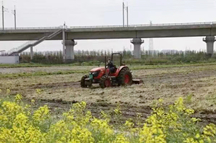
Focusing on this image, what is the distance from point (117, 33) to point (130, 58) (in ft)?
15.3

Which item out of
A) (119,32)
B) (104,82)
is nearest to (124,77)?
(104,82)

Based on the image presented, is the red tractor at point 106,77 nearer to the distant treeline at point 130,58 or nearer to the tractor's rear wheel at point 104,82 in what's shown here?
the tractor's rear wheel at point 104,82

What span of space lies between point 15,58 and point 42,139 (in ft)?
201

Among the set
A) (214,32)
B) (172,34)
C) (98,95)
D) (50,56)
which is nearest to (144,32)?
(172,34)

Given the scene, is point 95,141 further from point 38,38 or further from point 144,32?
point 38,38

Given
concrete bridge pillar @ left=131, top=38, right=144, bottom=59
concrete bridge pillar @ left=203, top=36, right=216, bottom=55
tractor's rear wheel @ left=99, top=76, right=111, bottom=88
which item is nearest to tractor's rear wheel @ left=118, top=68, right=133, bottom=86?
tractor's rear wheel @ left=99, top=76, right=111, bottom=88

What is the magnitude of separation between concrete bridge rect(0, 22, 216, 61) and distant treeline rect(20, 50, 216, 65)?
2.06 m

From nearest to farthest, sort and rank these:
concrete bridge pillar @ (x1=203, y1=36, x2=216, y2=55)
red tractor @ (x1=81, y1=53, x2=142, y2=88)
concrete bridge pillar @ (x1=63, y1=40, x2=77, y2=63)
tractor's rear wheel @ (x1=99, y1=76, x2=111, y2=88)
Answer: tractor's rear wheel @ (x1=99, y1=76, x2=111, y2=88), red tractor @ (x1=81, y1=53, x2=142, y2=88), concrete bridge pillar @ (x1=203, y1=36, x2=216, y2=55), concrete bridge pillar @ (x1=63, y1=40, x2=77, y2=63)

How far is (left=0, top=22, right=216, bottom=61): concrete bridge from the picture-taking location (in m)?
62.4

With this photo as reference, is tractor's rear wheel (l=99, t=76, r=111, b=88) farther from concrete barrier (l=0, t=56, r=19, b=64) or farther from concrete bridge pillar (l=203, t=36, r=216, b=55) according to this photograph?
concrete barrier (l=0, t=56, r=19, b=64)

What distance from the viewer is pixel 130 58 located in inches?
2581

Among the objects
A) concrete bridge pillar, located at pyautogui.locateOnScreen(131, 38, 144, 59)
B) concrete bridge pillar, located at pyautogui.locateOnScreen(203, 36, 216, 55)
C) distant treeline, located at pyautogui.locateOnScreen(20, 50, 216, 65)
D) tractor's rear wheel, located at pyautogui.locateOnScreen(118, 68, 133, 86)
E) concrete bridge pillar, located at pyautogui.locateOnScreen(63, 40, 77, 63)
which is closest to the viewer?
tractor's rear wheel, located at pyautogui.locateOnScreen(118, 68, 133, 86)

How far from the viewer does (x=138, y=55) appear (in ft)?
221

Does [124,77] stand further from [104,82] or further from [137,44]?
[137,44]
